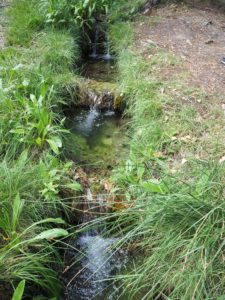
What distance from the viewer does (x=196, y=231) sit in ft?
7.40

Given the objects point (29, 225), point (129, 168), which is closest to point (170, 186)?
point (129, 168)

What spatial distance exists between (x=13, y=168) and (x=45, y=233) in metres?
0.84

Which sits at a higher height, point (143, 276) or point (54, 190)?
point (54, 190)

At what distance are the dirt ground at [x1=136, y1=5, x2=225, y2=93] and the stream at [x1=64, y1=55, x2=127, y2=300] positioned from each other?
1.08m

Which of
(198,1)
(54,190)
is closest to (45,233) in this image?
(54,190)

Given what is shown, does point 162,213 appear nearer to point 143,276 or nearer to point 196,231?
point 196,231

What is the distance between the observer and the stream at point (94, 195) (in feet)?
9.84

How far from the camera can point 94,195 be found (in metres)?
3.57

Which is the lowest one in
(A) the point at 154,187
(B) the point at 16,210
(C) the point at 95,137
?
(C) the point at 95,137

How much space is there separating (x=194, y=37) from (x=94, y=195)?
14.1 feet

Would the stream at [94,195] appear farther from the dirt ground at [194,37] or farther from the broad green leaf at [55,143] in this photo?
the dirt ground at [194,37]

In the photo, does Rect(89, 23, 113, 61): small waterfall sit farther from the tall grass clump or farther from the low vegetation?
the tall grass clump

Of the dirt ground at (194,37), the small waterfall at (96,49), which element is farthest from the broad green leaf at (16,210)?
the small waterfall at (96,49)

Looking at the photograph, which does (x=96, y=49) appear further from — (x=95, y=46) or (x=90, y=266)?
(x=90, y=266)
